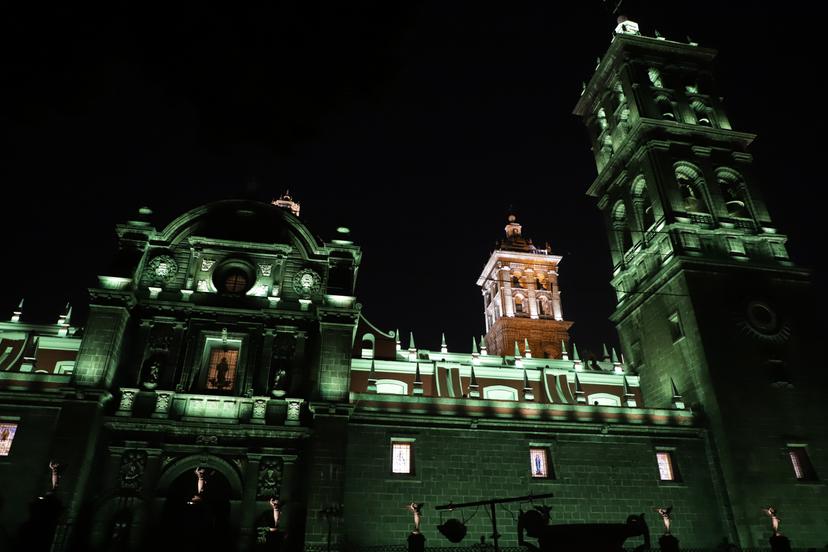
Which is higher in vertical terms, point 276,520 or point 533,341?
point 533,341

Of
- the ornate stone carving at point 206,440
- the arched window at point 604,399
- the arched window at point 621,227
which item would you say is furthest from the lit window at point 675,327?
the ornate stone carving at point 206,440

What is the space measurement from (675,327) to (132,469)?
28.8 m

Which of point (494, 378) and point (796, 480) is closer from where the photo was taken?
point (796, 480)

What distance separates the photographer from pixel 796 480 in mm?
28875

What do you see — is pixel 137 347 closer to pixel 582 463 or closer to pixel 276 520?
pixel 276 520

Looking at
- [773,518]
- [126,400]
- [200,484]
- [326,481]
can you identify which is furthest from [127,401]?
[773,518]

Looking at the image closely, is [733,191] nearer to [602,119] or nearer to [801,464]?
[602,119]

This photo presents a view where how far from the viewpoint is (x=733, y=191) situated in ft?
127

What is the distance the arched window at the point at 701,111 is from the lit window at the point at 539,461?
87.1 ft

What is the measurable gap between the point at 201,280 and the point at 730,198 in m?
32.9

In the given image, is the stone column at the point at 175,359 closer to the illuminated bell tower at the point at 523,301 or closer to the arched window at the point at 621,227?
the arched window at the point at 621,227

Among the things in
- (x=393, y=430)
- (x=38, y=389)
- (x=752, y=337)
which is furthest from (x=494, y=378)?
(x=38, y=389)

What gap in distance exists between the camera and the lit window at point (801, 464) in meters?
29.2

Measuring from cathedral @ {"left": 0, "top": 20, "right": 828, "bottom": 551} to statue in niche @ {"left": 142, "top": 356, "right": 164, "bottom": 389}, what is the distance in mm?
104
